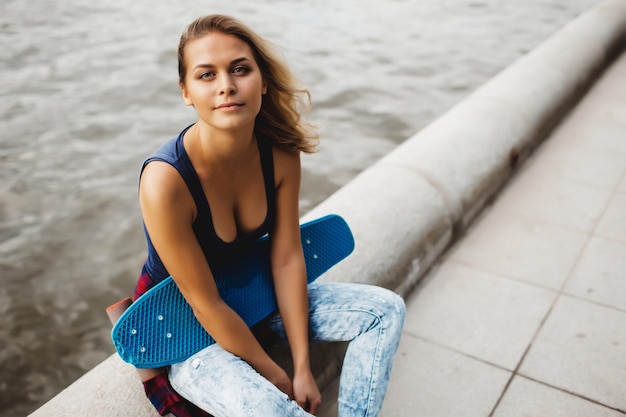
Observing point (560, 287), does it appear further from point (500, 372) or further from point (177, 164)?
point (177, 164)

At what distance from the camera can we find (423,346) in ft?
9.43

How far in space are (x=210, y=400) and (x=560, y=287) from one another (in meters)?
2.08

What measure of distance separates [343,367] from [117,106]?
580cm

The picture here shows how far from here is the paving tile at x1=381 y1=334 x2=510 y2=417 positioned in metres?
2.53

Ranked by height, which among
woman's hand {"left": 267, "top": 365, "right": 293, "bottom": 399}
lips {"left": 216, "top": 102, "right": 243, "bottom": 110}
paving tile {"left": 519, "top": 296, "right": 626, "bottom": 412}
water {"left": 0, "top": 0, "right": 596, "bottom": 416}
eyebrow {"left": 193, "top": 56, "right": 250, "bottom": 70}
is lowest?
water {"left": 0, "top": 0, "right": 596, "bottom": 416}

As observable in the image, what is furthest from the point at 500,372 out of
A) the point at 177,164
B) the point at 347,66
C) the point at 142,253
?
the point at 347,66

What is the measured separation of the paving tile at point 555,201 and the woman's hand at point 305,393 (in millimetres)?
2267

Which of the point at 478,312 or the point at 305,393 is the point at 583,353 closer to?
the point at 478,312

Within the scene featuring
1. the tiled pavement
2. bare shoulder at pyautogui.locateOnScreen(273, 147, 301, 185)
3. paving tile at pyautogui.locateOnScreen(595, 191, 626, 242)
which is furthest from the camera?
paving tile at pyautogui.locateOnScreen(595, 191, 626, 242)

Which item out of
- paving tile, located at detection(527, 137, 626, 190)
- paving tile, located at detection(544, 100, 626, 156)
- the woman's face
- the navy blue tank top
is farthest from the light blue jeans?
paving tile, located at detection(544, 100, 626, 156)

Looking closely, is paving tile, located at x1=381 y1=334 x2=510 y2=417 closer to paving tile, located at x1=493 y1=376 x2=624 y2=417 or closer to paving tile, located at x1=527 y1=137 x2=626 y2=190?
paving tile, located at x1=493 y1=376 x2=624 y2=417

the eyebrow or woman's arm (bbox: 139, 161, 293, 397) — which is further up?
the eyebrow

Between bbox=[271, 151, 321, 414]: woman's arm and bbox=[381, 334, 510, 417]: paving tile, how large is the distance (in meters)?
0.56

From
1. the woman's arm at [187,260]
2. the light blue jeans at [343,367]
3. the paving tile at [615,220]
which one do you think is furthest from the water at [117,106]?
the paving tile at [615,220]
